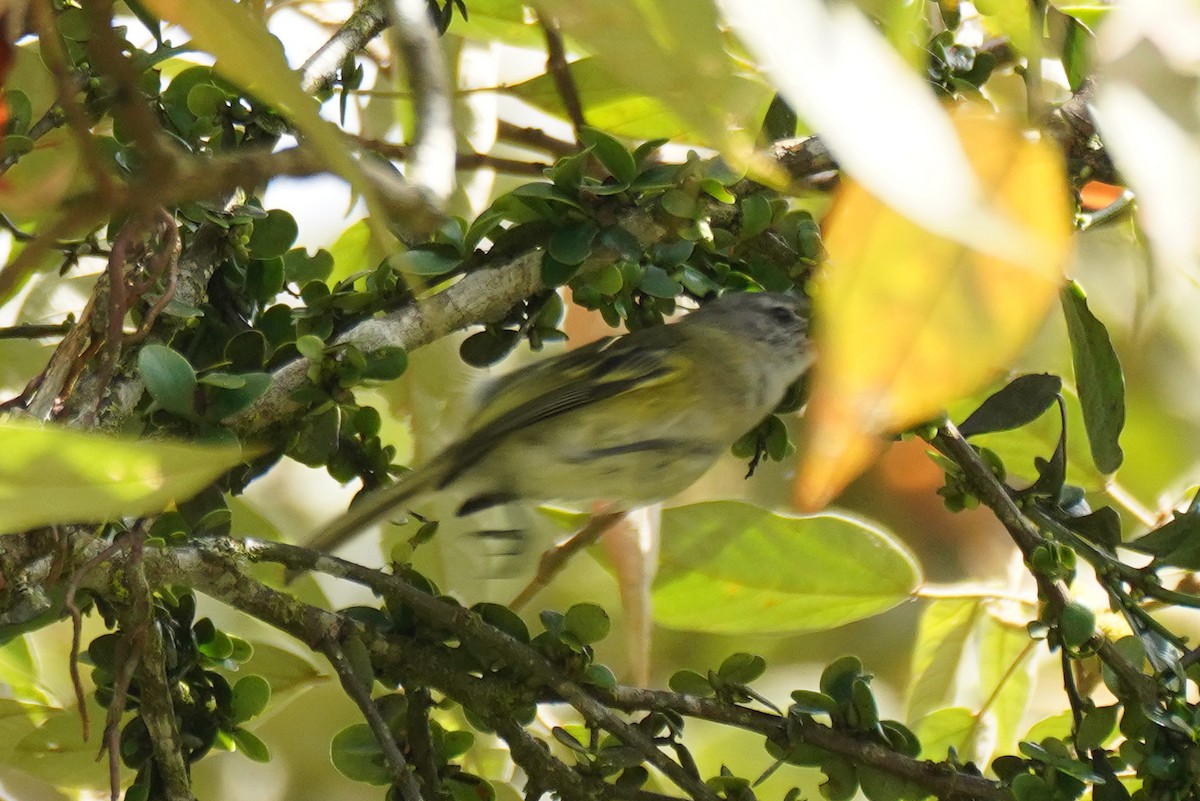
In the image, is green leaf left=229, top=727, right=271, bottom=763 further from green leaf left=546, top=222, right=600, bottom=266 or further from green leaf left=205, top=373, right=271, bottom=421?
green leaf left=546, top=222, right=600, bottom=266

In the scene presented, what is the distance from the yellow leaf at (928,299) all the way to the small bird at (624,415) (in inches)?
20.5

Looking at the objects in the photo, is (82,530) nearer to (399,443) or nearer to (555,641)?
(555,641)

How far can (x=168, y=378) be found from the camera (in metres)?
0.50

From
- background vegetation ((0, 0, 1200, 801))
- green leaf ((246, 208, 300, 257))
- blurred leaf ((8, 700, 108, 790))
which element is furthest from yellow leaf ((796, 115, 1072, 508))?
blurred leaf ((8, 700, 108, 790))

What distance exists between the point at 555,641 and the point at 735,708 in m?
0.09

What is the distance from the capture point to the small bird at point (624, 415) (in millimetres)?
789

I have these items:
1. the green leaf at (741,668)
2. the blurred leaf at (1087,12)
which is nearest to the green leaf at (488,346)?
the green leaf at (741,668)

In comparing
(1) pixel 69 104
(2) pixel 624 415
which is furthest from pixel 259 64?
(2) pixel 624 415

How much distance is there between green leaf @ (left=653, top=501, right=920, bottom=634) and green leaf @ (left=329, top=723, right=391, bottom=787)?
0.25 m

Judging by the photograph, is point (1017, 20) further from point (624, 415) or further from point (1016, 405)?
point (624, 415)

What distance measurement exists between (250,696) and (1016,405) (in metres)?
0.43

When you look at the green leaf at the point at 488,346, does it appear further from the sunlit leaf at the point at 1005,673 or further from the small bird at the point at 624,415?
the sunlit leaf at the point at 1005,673

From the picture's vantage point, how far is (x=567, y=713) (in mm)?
1001

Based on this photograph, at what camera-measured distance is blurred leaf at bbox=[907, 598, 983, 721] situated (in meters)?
0.84
